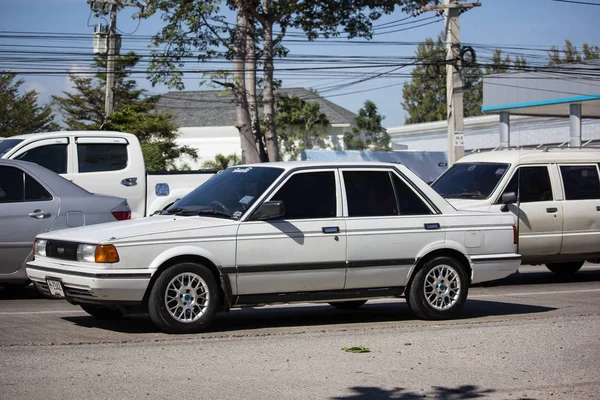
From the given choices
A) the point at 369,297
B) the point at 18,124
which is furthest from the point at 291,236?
the point at 18,124

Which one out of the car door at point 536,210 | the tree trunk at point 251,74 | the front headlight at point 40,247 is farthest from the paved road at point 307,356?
the tree trunk at point 251,74

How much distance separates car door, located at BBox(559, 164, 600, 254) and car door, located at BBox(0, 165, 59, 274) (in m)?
7.81

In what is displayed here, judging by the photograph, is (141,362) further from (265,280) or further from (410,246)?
(410,246)

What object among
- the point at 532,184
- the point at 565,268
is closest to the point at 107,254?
the point at 532,184

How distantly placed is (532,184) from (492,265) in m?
4.49

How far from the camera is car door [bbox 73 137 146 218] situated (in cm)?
1395

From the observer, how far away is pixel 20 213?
10.7m

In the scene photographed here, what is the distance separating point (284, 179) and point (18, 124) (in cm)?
4125

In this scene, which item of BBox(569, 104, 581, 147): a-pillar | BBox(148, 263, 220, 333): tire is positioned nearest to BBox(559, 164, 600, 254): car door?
BBox(148, 263, 220, 333): tire

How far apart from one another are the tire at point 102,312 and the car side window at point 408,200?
3.18 m

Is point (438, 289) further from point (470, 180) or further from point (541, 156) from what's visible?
point (541, 156)

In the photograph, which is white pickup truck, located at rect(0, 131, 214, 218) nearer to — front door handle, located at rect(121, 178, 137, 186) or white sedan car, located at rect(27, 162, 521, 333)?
front door handle, located at rect(121, 178, 137, 186)

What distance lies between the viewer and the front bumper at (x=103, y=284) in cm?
774

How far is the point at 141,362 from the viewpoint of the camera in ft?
22.6
